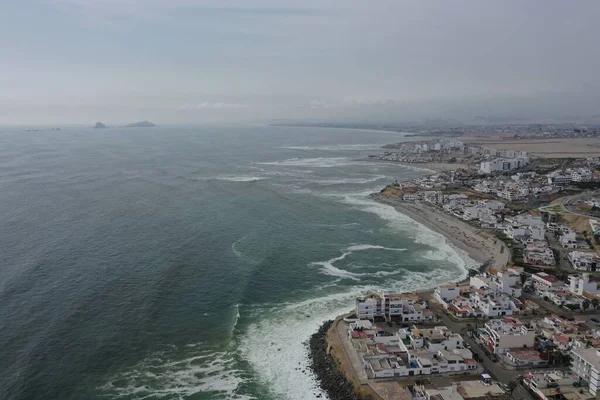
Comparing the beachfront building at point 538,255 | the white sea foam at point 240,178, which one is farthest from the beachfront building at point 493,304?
the white sea foam at point 240,178

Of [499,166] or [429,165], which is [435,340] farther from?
[429,165]

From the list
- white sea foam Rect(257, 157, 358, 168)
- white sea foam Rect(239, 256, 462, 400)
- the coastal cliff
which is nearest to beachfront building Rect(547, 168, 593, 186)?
white sea foam Rect(257, 157, 358, 168)

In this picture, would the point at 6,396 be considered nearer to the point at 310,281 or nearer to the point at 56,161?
the point at 310,281

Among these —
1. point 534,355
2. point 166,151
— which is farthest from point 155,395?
point 166,151

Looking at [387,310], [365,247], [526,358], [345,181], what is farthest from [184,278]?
[345,181]

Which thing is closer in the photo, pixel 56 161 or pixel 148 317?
pixel 148 317
